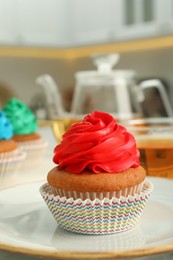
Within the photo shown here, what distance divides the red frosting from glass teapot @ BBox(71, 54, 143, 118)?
83 centimetres

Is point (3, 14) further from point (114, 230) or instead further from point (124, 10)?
point (114, 230)

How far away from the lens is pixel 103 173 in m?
0.52

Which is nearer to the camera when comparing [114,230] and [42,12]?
[114,230]

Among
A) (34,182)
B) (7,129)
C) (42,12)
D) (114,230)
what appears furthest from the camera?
(42,12)

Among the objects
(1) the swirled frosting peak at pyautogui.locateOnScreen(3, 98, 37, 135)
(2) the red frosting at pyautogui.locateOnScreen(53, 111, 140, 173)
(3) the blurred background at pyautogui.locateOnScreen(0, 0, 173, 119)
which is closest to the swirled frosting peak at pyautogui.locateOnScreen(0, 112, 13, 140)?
(1) the swirled frosting peak at pyautogui.locateOnScreen(3, 98, 37, 135)

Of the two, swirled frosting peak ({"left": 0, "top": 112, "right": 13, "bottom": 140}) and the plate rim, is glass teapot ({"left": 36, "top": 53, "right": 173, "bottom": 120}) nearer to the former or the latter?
swirled frosting peak ({"left": 0, "top": 112, "right": 13, "bottom": 140})

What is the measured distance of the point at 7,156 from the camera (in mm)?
938

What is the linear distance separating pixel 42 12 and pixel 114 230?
2.63 meters

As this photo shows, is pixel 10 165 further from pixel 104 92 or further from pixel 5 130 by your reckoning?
pixel 104 92

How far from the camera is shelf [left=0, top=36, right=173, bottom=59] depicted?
2.78 m

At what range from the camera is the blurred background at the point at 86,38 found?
8.21ft

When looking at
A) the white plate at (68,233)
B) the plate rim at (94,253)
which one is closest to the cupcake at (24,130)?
the white plate at (68,233)

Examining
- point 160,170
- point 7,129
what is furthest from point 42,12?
point 160,170

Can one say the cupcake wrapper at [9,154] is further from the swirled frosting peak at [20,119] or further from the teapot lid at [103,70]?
the teapot lid at [103,70]
